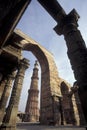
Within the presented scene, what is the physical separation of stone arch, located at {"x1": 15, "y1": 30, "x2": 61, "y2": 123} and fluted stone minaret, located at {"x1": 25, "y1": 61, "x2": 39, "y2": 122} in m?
9.90

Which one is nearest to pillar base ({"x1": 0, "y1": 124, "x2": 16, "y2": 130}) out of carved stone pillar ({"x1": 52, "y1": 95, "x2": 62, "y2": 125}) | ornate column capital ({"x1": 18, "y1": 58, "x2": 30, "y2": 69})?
ornate column capital ({"x1": 18, "y1": 58, "x2": 30, "y2": 69})

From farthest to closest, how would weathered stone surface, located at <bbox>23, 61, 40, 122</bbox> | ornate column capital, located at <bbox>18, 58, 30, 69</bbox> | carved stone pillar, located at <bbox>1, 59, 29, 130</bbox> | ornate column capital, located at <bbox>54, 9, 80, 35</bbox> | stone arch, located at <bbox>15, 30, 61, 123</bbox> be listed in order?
weathered stone surface, located at <bbox>23, 61, 40, 122</bbox> < stone arch, located at <bbox>15, 30, 61, 123</bbox> < ornate column capital, located at <bbox>18, 58, 30, 69</bbox> < carved stone pillar, located at <bbox>1, 59, 29, 130</bbox> < ornate column capital, located at <bbox>54, 9, 80, 35</bbox>

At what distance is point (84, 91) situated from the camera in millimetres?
2355

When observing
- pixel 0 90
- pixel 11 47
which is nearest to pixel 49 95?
pixel 0 90

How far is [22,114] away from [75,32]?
18877 millimetres

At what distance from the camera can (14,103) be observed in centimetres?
490

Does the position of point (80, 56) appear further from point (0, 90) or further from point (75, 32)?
point (0, 90)

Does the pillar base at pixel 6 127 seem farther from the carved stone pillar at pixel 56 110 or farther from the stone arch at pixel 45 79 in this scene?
the stone arch at pixel 45 79

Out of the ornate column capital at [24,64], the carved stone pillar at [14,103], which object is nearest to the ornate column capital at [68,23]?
the ornate column capital at [24,64]

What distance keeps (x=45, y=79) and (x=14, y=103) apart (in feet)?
22.8

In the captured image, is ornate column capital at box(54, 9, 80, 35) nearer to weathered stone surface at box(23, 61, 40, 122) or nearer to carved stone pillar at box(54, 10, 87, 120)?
carved stone pillar at box(54, 10, 87, 120)

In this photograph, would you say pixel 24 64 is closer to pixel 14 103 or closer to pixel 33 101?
pixel 14 103

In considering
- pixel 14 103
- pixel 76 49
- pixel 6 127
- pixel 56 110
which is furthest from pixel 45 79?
pixel 76 49

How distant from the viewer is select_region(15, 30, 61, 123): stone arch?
9.96m
